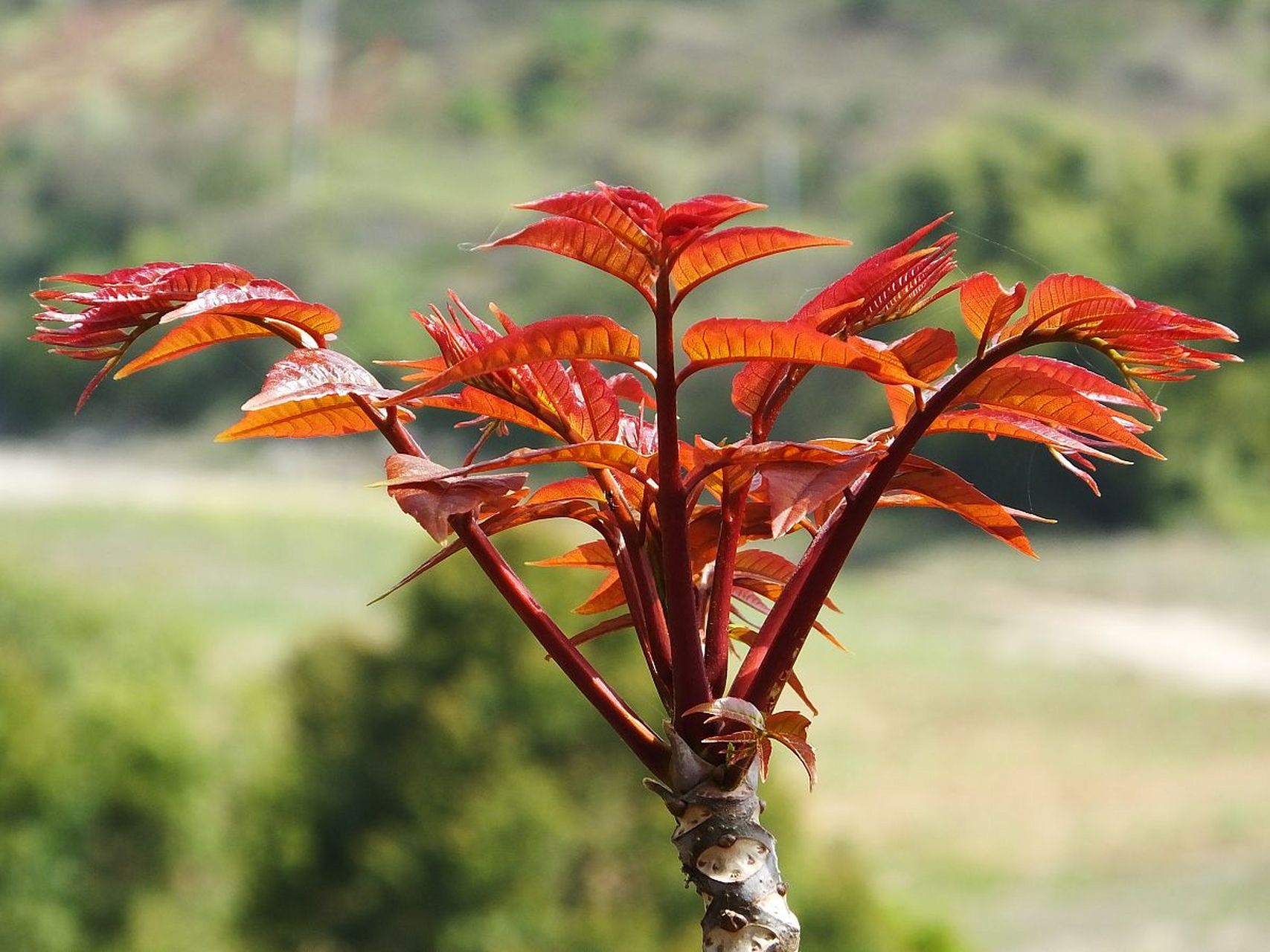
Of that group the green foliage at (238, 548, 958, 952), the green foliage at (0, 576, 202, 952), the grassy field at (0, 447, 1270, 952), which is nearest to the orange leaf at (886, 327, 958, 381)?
the green foliage at (238, 548, 958, 952)

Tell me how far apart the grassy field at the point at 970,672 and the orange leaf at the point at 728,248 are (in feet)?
12.7

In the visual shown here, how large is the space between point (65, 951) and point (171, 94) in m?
22.7

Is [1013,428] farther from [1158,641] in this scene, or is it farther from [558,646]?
[1158,641]

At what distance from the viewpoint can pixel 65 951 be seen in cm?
421

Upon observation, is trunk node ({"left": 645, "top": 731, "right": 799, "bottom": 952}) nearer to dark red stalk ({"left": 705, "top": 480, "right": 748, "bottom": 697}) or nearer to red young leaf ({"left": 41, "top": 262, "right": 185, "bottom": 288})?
dark red stalk ({"left": 705, "top": 480, "right": 748, "bottom": 697})

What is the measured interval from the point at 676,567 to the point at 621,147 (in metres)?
22.7

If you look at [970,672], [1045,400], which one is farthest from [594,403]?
[970,672]

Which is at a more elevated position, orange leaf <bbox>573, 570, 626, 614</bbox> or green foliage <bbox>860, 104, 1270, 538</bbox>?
green foliage <bbox>860, 104, 1270, 538</bbox>

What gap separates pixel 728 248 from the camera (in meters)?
0.41

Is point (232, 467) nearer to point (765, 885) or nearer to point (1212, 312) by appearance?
point (1212, 312)

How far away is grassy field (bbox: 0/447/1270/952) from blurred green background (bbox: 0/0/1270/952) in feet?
0.17

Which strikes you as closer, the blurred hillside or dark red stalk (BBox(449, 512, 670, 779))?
dark red stalk (BBox(449, 512, 670, 779))

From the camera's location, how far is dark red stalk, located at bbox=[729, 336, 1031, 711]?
439 mm

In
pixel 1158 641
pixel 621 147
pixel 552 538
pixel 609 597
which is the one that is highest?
pixel 621 147
